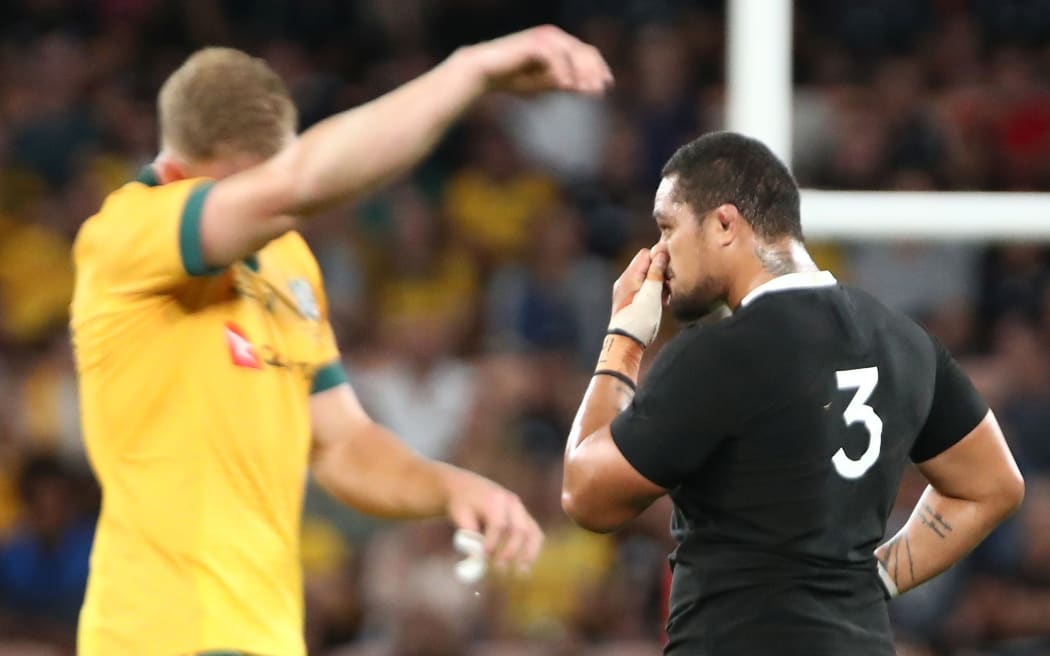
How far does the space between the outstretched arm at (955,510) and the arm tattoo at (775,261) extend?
541mm

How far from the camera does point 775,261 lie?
3.04 metres

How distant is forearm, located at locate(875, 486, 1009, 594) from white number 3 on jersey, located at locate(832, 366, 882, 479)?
44 cm

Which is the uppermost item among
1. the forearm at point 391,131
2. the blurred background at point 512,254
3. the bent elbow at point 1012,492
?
the forearm at point 391,131

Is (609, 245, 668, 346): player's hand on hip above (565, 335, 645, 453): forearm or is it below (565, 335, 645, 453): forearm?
above

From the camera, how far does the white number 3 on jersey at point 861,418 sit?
2.92 metres

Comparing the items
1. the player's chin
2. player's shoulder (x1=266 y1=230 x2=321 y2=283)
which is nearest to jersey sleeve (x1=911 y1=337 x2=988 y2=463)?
the player's chin

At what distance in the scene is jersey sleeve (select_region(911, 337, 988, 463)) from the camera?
320cm

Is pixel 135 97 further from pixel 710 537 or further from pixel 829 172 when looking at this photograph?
pixel 710 537

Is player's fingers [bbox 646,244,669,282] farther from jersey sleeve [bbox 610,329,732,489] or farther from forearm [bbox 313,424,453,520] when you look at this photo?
forearm [bbox 313,424,453,520]

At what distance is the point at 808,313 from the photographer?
2.93 m

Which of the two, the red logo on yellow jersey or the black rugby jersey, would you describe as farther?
the red logo on yellow jersey

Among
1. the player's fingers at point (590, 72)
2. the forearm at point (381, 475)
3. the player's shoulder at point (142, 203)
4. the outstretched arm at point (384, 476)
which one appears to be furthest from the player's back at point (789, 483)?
the player's shoulder at point (142, 203)

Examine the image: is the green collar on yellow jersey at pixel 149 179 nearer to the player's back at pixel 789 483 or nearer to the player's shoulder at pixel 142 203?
the player's shoulder at pixel 142 203

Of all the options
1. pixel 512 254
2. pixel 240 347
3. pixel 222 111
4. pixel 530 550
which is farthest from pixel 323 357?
pixel 512 254
